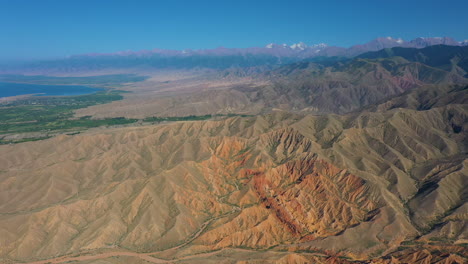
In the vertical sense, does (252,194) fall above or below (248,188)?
below

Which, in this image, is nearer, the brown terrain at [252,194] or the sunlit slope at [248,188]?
the brown terrain at [252,194]

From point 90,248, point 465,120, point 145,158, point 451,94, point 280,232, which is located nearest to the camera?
point 90,248

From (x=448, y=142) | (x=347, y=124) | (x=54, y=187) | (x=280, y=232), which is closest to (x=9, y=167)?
(x=54, y=187)

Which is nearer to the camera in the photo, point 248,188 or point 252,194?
point 252,194

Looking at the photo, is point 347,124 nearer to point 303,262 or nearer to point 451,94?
point 451,94

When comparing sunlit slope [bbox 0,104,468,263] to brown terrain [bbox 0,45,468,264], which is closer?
brown terrain [bbox 0,45,468,264]
